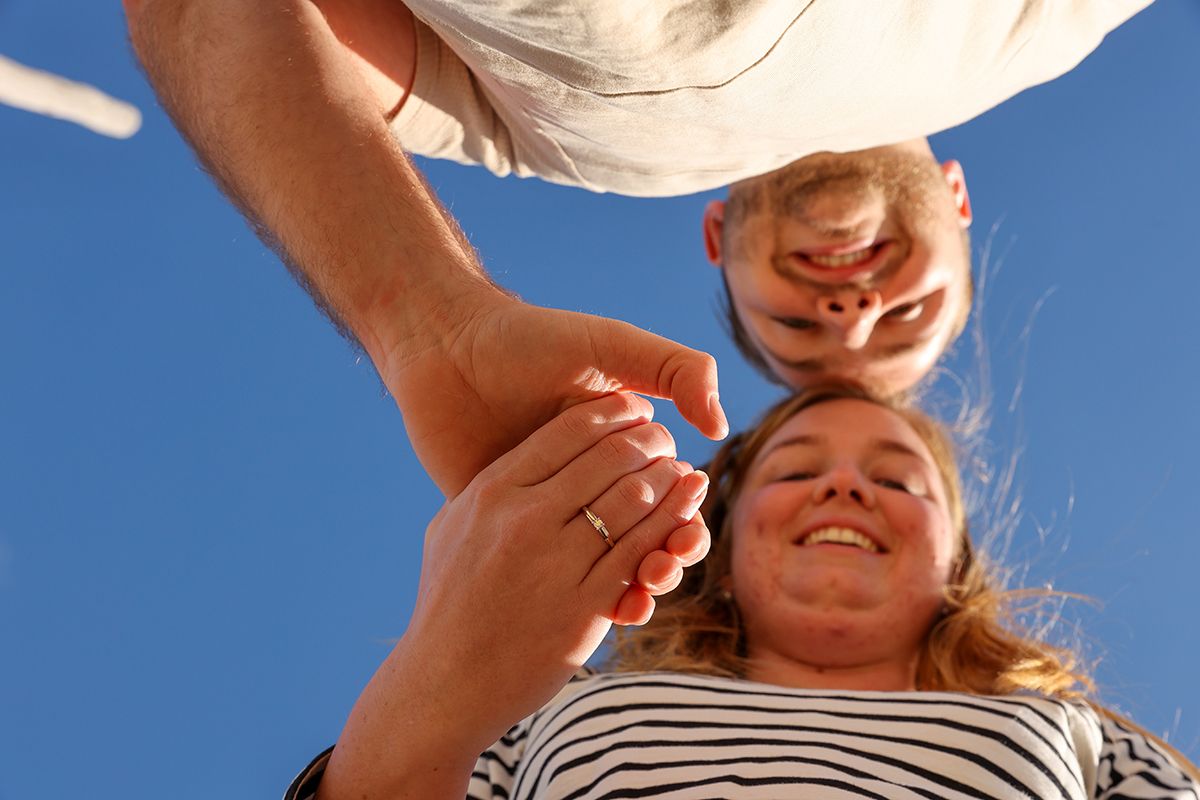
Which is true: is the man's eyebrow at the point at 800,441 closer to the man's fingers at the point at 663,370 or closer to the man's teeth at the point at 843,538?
the man's teeth at the point at 843,538

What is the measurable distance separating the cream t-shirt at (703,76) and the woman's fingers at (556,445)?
29 centimetres

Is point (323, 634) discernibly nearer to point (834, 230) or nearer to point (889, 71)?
point (834, 230)

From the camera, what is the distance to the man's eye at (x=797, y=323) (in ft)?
6.49

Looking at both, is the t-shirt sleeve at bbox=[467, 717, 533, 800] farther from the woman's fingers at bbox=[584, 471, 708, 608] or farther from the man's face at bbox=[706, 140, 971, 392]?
the man's face at bbox=[706, 140, 971, 392]

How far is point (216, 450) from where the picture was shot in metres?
2.41

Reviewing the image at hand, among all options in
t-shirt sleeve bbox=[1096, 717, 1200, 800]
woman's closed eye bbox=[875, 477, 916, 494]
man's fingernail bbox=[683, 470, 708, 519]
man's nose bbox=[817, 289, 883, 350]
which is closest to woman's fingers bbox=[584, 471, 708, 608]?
man's fingernail bbox=[683, 470, 708, 519]

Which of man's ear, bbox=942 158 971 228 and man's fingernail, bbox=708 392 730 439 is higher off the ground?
man's ear, bbox=942 158 971 228

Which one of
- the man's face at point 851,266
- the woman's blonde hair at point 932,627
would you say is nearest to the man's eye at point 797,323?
the man's face at point 851,266

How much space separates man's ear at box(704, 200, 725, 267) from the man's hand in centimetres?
127

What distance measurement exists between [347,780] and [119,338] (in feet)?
5.20

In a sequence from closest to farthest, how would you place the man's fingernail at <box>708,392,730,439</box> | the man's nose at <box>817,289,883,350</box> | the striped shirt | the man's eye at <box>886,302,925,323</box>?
the man's fingernail at <box>708,392,730,439</box> < the striped shirt < the man's nose at <box>817,289,883,350</box> < the man's eye at <box>886,302,925,323</box>

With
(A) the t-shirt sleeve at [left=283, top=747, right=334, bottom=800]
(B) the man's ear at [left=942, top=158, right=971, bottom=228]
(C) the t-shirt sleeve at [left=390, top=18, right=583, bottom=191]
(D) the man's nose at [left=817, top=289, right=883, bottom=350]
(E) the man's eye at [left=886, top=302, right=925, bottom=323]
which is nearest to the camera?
(A) the t-shirt sleeve at [left=283, top=747, right=334, bottom=800]

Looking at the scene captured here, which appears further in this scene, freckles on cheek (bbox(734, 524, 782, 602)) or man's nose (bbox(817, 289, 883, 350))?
man's nose (bbox(817, 289, 883, 350))

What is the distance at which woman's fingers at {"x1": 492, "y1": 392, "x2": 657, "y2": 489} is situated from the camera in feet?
2.97
